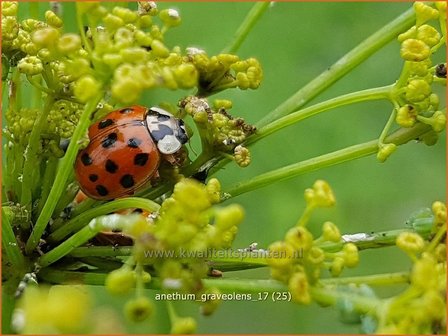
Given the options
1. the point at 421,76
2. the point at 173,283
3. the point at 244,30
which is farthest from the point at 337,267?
the point at 244,30

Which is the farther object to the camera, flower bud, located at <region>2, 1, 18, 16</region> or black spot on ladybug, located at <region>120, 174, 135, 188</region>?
black spot on ladybug, located at <region>120, 174, 135, 188</region>

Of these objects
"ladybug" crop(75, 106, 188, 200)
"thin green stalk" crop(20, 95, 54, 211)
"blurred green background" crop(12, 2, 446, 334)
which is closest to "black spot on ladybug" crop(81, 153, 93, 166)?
"ladybug" crop(75, 106, 188, 200)

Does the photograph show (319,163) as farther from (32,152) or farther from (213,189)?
(32,152)

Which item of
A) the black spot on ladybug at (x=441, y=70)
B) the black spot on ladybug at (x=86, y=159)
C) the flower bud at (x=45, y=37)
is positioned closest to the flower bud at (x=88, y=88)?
the flower bud at (x=45, y=37)

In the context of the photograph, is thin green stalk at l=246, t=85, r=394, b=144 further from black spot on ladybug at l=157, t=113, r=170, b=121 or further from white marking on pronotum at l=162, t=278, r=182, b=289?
white marking on pronotum at l=162, t=278, r=182, b=289

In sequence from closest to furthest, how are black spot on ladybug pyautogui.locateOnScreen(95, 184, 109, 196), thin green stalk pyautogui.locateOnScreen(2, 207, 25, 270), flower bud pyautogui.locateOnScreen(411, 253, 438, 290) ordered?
flower bud pyautogui.locateOnScreen(411, 253, 438, 290), thin green stalk pyautogui.locateOnScreen(2, 207, 25, 270), black spot on ladybug pyautogui.locateOnScreen(95, 184, 109, 196)

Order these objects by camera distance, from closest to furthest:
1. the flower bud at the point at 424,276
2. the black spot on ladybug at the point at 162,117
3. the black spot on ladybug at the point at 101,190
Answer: the flower bud at the point at 424,276, the black spot on ladybug at the point at 101,190, the black spot on ladybug at the point at 162,117

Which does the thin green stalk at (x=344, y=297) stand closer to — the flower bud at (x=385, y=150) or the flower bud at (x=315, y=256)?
the flower bud at (x=315, y=256)
